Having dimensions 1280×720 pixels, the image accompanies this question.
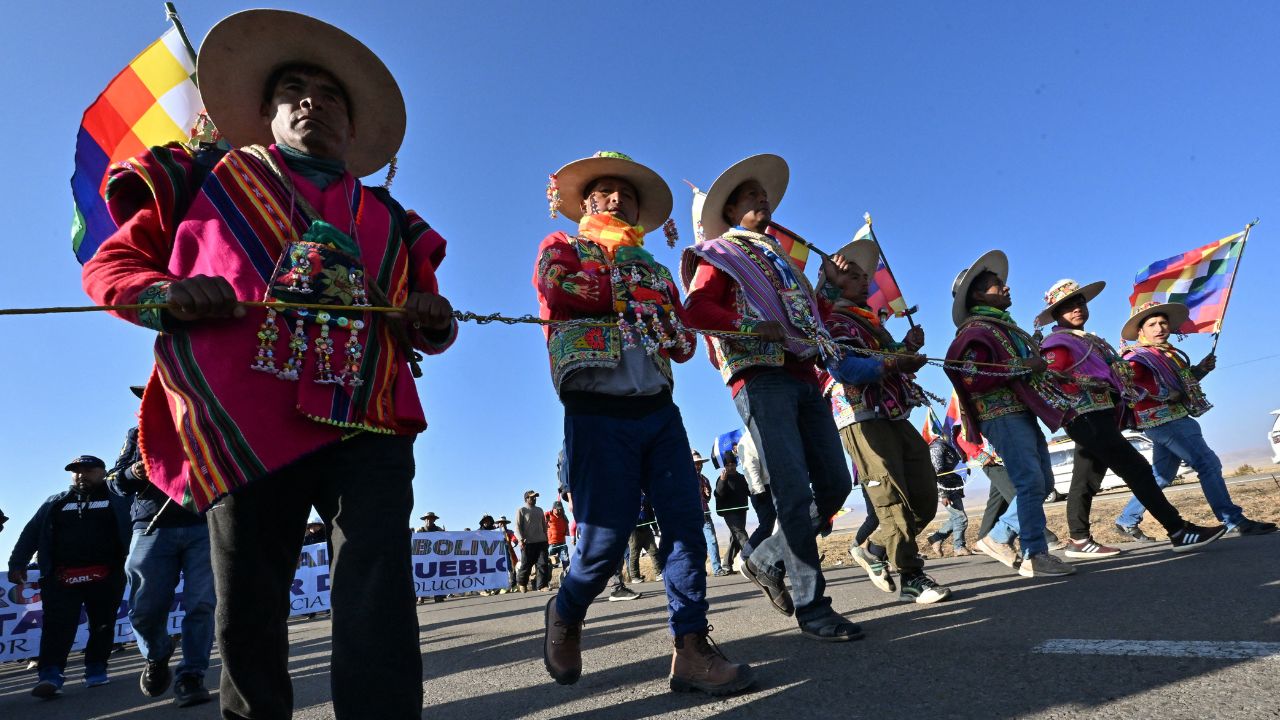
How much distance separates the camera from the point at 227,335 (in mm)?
1855

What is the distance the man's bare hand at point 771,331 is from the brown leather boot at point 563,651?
64.2 inches

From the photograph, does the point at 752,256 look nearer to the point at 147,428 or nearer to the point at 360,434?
the point at 360,434

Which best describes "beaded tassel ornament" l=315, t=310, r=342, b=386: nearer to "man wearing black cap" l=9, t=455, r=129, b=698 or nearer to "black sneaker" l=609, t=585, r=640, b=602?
"man wearing black cap" l=9, t=455, r=129, b=698

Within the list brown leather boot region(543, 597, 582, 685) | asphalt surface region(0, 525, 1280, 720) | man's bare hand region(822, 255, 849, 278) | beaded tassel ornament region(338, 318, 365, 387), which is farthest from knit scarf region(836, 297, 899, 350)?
beaded tassel ornament region(338, 318, 365, 387)

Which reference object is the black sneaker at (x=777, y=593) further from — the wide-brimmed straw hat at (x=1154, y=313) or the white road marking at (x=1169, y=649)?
the wide-brimmed straw hat at (x=1154, y=313)

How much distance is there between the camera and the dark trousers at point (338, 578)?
172 cm

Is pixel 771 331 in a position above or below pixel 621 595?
above

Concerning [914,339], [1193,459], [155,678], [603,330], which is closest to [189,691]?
[155,678]

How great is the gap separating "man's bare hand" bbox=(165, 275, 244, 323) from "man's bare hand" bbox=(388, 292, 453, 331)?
17.6 inches

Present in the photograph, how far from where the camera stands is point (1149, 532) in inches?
376

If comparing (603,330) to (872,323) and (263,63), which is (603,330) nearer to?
(263,63)

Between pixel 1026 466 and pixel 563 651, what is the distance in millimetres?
3647

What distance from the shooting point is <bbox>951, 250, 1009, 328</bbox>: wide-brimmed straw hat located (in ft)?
19.5

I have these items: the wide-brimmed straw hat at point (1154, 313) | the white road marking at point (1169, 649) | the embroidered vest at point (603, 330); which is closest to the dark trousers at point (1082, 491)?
the wide-brimmed straw hat at point (1154, 313)
